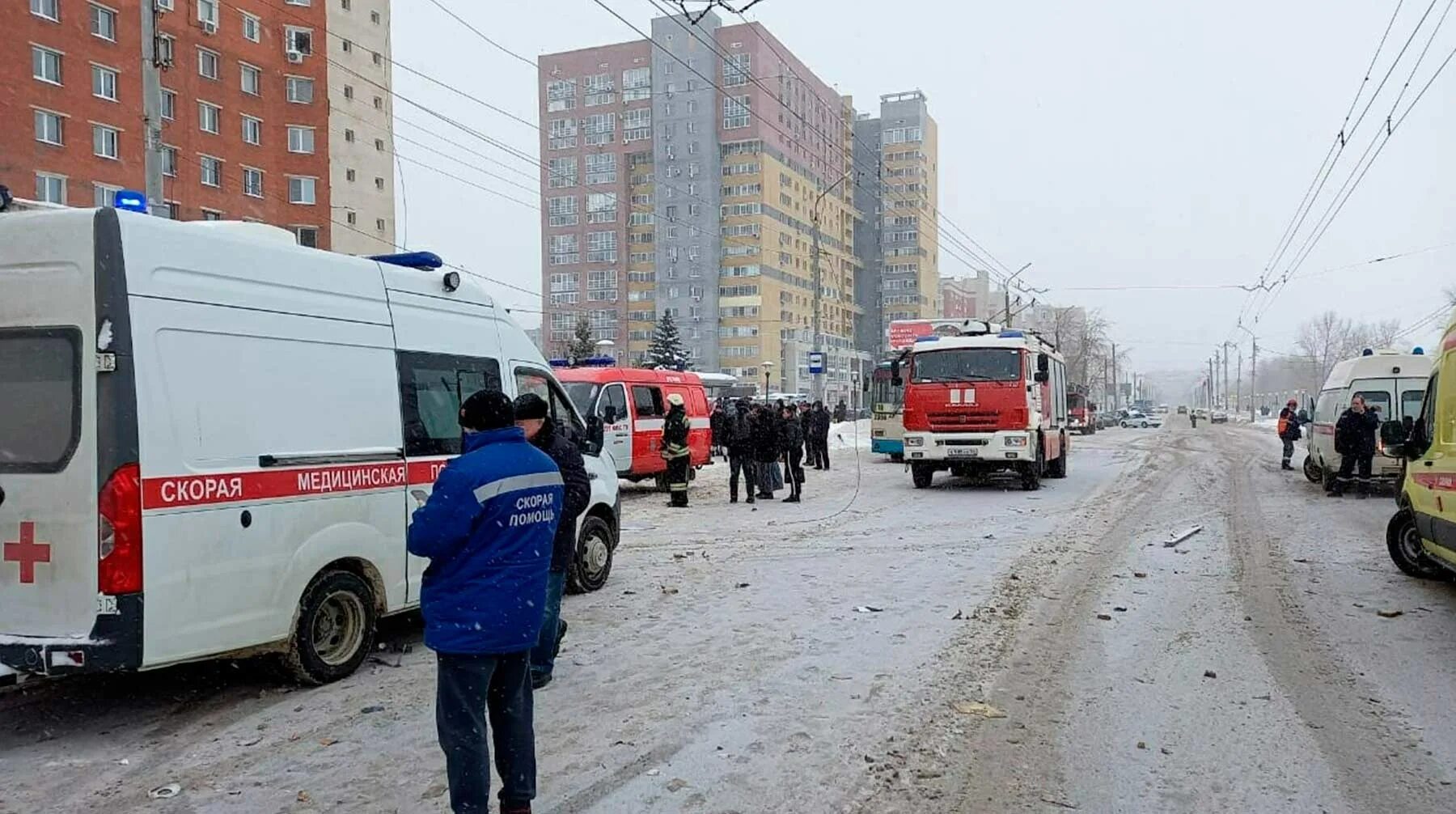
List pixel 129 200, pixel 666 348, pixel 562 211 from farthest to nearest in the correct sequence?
pixel 562 211 → pixel 666 348 → pixel 129 200

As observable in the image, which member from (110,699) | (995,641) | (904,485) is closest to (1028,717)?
(995,641)

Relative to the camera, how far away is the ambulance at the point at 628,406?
17.6 metres

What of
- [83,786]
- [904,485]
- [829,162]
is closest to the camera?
[83,786]

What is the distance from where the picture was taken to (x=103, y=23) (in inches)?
1414

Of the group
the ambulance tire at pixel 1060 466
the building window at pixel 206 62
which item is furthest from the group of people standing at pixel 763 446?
the building window at pixel 206 62

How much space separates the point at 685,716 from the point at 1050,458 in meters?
16.9

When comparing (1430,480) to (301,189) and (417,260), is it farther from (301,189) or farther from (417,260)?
(301,189)

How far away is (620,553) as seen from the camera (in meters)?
11.3

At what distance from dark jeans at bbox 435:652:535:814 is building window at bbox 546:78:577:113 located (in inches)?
3777

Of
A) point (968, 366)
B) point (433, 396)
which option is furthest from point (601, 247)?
point (433, 396)

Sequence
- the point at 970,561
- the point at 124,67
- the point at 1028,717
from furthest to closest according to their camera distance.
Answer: the point at 124,67
the point at 970,561
the point at 1028,717

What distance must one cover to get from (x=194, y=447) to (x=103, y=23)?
3911 centimetres

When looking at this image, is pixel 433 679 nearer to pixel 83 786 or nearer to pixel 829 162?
pixel 83 786

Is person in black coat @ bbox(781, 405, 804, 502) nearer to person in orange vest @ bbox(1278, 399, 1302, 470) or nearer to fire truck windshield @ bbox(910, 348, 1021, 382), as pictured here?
fire truck windshield @ bbox(910, 348, 1021, 382)
